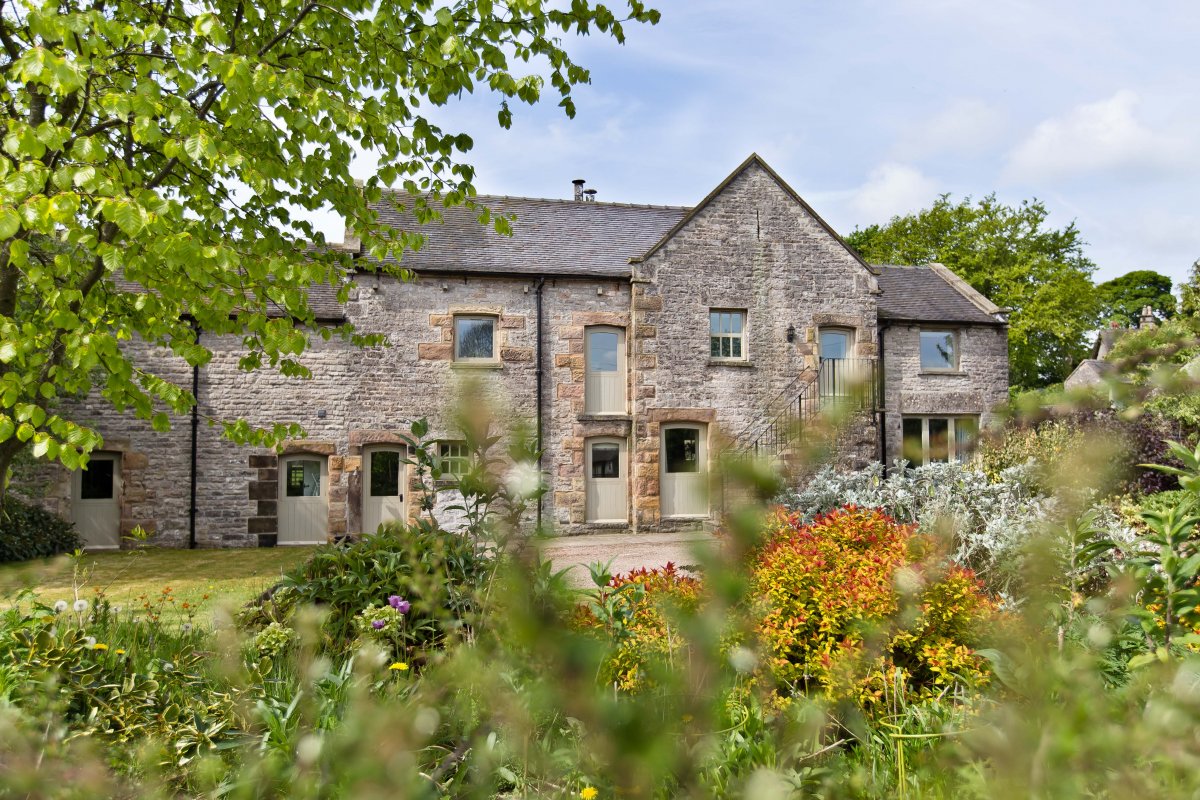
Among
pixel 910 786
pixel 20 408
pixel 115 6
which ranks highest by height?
pixel 115 6

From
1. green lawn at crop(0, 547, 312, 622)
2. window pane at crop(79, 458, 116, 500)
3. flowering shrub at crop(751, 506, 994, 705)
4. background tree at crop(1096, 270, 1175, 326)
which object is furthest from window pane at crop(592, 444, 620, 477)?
background tree at crop(1096, 270, 1175, 326)

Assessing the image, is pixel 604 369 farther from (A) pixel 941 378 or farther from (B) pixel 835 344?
(A) pixel 941 378

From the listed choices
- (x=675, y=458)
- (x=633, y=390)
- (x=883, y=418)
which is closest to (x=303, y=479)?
(x=633, y=390)

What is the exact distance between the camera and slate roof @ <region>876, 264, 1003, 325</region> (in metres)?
18.5

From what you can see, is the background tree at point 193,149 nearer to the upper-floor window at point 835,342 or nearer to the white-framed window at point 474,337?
the white-framed window at point 474,337

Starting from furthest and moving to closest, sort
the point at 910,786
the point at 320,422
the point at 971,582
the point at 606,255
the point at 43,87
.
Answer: the point at 606,255
the point at 320,422
the point at 43,87
the point at 971,582
the point at 910,786

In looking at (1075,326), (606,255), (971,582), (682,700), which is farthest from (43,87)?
(1075,326)

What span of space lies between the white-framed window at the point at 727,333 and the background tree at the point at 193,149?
10.9 m

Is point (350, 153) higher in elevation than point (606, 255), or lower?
lower

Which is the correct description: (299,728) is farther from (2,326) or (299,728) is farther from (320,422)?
(320,422)

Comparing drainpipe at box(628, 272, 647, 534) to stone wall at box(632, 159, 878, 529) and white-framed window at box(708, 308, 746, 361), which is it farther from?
white-framed window at box(708, 308, 746, 361)

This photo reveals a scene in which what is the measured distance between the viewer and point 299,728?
2680 mm

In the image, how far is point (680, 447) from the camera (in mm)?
16766

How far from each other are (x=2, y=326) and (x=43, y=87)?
5.81 feet
